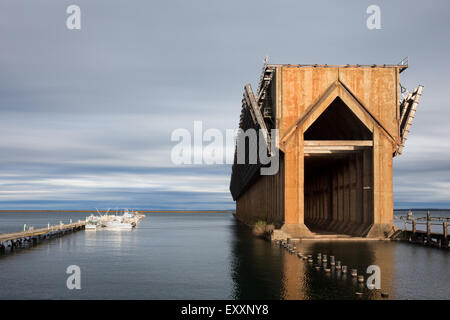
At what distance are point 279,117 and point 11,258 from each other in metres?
33.3

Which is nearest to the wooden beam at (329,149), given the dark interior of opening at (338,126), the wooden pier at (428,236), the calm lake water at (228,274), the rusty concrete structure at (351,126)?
the rusty concrete structure at (351,126)

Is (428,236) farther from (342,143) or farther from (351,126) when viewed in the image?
(351,126)

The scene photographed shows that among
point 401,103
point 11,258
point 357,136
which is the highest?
point 401,103

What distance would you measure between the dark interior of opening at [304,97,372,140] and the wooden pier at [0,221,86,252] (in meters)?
44.4

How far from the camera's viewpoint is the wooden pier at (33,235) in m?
58.6

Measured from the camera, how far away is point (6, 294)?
88.4 feet

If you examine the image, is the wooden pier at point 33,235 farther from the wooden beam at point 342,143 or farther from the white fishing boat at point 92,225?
the wooden beam at point 342,143

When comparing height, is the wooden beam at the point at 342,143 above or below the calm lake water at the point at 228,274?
above

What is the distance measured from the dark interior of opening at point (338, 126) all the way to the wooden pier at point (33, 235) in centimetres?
4435

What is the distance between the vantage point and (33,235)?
68.6 metres
